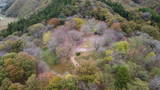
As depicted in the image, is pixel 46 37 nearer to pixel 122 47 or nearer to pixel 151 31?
pixel 122 47

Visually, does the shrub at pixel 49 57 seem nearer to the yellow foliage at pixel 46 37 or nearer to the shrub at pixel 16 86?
the yellow foliage at pixel 46 37

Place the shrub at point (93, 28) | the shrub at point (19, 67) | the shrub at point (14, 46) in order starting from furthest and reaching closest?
1. the shrub at point (93, 28)
2. the shrub at point (14, 46)
3. the shrub at point (19, 67)

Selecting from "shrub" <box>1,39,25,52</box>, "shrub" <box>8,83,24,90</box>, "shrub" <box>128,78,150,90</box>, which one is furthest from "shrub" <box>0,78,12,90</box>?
"shrub" <box>128,78,150,90</box>

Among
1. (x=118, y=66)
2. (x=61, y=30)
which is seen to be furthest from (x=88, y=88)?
(x=61, y=30)

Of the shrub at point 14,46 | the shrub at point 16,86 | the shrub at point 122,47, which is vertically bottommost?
the shrub at point 14,46

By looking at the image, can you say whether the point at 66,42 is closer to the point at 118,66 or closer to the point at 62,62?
the point at 62,62

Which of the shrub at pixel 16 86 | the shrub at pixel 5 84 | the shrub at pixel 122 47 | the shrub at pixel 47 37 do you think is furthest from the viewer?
the shrub at pixel 47 37

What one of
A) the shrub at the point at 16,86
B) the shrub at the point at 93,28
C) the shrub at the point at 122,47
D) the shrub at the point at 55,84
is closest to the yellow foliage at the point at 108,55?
the shrub at the point at 122,47

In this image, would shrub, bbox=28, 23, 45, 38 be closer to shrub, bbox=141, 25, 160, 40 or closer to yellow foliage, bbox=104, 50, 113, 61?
yellow foliage, bbox=104, 50, 113, 61

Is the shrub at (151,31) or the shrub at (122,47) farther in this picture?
the shrub at (151,31)
